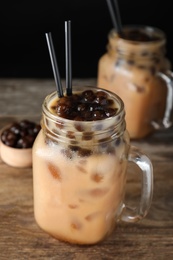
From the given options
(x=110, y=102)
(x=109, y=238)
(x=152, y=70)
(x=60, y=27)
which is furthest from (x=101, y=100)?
(x=60, y=27)

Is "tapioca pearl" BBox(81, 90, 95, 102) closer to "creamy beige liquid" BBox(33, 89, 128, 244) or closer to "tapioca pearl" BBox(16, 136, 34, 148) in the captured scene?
"creamy beige liquid" BBox(33, 89, 128, 244)

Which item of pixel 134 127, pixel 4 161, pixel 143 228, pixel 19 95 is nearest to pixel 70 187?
pixel 143 228

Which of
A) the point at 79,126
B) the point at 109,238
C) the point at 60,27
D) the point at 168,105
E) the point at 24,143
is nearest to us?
the point at 79,126

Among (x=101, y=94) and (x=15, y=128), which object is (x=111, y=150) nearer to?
(x=101, y=94)

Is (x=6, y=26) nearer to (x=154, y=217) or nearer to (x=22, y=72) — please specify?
(x=22, y=72)

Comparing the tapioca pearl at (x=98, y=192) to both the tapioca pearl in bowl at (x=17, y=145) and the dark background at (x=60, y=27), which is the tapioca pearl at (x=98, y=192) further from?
the dark background at (x=60, y=27)

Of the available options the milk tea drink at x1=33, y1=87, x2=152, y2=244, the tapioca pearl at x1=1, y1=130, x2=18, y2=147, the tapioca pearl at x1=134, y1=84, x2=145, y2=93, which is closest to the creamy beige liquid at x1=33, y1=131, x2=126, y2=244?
the milk tea drink at x1=33, y1=87, x2=152, y2=244

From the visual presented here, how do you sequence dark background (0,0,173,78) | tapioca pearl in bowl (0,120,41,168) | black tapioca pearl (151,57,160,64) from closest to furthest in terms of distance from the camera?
tapioca pearl in bowl (0,120,41,168) → black tapioca pearl (151,57,160,64) → dark background (0,0,173,78)
